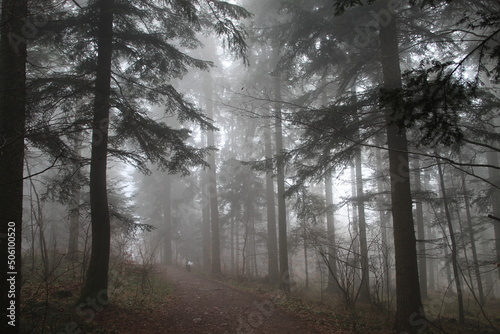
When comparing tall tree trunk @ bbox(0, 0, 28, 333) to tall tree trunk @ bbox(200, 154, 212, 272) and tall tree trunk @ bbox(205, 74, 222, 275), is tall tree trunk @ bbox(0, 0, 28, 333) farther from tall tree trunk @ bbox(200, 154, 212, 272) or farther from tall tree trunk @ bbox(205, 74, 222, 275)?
tall tree trunk @ bbox(200, 154, 212, 272)

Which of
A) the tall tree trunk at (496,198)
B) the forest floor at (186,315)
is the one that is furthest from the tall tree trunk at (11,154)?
the tall tree trunk at (496,198)

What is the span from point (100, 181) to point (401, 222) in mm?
7640

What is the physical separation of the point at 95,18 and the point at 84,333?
7349 mm

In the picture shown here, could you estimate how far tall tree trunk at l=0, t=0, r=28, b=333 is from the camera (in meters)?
4.31

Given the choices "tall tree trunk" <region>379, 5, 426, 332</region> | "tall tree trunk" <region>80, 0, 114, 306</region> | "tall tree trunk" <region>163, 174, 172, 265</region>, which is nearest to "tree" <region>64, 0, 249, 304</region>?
"tall tree trunk" <region>80, 0, 114, 306</region>

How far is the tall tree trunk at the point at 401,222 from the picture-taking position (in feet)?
22.5

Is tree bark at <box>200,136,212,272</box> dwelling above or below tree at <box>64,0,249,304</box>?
below

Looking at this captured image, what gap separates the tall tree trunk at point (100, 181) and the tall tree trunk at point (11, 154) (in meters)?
2.12

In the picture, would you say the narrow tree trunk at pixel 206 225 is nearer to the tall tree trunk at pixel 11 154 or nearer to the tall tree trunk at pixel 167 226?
the tall tree trunk at pixel 167 226

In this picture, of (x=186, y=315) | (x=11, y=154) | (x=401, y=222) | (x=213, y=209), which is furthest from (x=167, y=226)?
(x=11, y=154)

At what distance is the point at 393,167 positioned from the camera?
7.47 meters

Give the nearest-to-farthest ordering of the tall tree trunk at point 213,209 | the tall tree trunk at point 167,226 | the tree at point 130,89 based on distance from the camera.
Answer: the tree at point 130,89 → the tall tree trunk at point 213,209 → the tall tree trunk at point 167,226

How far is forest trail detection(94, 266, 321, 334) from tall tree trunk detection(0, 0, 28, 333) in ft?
7.82

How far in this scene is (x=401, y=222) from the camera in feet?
23.6
